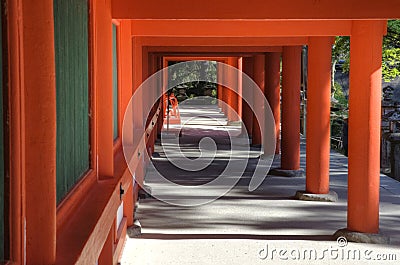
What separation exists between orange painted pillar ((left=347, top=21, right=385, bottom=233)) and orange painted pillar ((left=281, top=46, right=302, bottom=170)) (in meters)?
4.59

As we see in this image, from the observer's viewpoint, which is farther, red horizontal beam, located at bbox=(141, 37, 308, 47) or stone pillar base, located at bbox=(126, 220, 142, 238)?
red horizontal beam, located at bbox=(141, 37, 308, 47)

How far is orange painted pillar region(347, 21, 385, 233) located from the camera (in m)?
7.90

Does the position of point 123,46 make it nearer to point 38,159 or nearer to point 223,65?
point 38,159

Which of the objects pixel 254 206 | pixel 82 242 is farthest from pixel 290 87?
pixel 82 242

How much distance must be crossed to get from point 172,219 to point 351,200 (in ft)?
7.52

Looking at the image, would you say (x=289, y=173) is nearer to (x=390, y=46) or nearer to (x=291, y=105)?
(x=291, y=105)

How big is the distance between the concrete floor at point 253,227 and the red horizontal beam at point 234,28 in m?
2.19

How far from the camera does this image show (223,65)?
1171 inches

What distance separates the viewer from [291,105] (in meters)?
13.1

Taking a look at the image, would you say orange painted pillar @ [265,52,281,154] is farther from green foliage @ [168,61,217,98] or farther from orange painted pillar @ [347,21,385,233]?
green foliage @ [168,61,217,98]

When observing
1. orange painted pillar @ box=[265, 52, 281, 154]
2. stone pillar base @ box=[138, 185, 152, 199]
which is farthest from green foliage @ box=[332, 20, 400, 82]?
stone pillar base @ box=[138, 185, 152, 199]

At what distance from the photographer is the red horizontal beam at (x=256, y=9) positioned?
6.52m

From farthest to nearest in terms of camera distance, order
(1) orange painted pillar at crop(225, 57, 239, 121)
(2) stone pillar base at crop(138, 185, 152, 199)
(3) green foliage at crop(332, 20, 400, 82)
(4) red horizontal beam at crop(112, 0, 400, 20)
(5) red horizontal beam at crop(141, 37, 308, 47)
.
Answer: (1) orange painted pillar at crop(225, 57, 239, 121) < (3) green foliage at crop(332, 20, 400, 82) < (5) red horizontal beam at crop(141, 37, 308, 47) < (2) stone pillar base at crop(138, 185, 152, 199) < (4) red horizontal beam at crop(112, 0, 400, 20)

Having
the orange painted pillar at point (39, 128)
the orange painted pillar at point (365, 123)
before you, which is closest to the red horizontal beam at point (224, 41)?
the orange painted pillar at point (365, 123)
